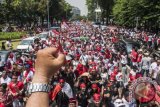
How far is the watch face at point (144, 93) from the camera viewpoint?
6.59 meters

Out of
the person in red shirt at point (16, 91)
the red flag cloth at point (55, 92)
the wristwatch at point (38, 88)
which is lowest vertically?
the person in red shirt at point (16, 91)

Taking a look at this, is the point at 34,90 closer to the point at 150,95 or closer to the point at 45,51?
the point at 45,51

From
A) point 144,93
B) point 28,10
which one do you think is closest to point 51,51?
point 144,93

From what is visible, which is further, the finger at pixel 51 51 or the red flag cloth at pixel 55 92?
the red flag cloth at pixel 55 92

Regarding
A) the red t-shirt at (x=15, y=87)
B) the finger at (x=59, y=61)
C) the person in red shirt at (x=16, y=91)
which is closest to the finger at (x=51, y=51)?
the finger at (x=59, y=61)

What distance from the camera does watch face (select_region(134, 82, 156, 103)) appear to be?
659cm

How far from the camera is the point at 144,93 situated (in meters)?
6.88

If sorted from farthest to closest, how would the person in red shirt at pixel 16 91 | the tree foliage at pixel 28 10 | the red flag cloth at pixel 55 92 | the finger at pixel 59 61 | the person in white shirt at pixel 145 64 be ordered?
the tree foliage at pixel 28 10 < the person in white shirt at pixel 145 64 < the person in red shirt at pixel 16 91 < the red flag cloth at pixel 55 92 < the finger at pixel 59 61

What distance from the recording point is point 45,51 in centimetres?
186

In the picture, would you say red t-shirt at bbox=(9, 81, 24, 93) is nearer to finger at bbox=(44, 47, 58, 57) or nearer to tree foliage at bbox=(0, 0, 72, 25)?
finger at bbox=(44, 47, 58, 57)

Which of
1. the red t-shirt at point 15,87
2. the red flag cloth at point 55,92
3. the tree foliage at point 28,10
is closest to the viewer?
the red flag cloth at point 55,92

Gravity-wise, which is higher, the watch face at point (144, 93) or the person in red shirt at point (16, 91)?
the watch face at point (144, 93)

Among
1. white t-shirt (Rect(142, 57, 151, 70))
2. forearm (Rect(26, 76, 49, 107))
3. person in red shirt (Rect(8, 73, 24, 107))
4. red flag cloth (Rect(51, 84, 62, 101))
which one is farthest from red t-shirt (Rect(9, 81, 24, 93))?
forearm (Rect(26, 76, 49, 107))

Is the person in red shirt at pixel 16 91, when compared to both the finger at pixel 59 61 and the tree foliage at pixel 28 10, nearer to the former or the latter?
the finger at pixel 59 61
